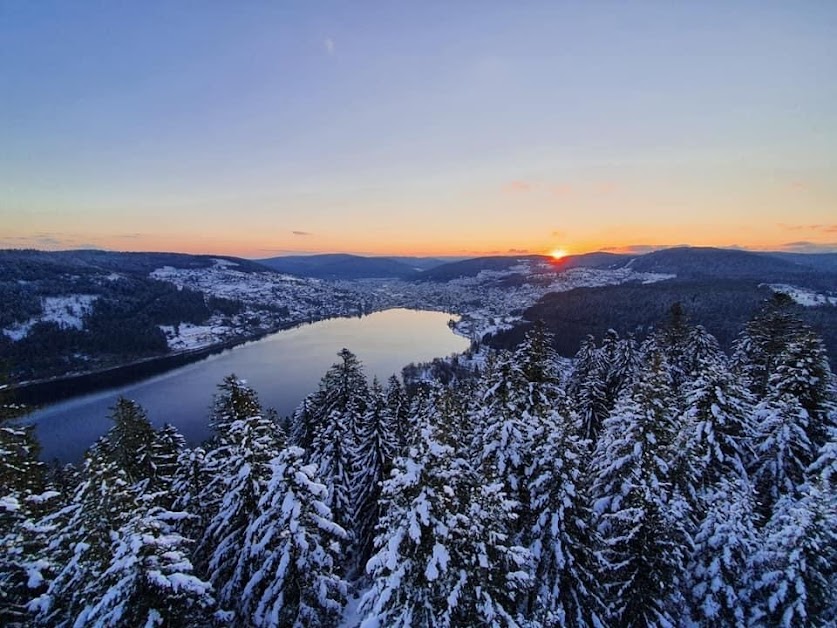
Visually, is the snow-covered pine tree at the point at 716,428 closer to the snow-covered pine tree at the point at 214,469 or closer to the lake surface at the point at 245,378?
the snow-covered pine tree at the point at 214,469

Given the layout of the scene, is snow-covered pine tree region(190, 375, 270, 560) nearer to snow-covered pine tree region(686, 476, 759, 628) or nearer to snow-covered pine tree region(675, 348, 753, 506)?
snow-covered pine tree region(686, 476, 759, 628)

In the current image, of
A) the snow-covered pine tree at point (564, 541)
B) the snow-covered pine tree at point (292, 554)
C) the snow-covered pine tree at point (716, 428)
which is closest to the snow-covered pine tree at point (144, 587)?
the snow-covered pine tree at point (292, 554)

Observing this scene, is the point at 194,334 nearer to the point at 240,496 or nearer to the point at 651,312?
the point at 651,312

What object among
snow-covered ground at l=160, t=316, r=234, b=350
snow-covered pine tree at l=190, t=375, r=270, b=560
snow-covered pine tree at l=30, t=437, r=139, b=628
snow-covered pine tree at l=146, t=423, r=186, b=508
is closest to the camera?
snow-covered pine tree at l=30, t=437, r=139, b=628

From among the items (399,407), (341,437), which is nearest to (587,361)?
(399,407)

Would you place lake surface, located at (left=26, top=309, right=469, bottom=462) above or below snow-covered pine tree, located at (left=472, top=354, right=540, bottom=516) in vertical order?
below

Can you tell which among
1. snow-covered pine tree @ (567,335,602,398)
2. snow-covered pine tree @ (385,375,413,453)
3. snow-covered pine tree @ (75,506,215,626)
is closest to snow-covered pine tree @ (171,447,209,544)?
snow-covered pine tree @ (75,506,215,626)
